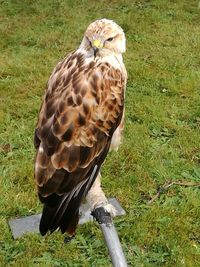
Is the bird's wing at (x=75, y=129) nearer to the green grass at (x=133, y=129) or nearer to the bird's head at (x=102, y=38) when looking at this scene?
the bird's head at (x=102, y=38)

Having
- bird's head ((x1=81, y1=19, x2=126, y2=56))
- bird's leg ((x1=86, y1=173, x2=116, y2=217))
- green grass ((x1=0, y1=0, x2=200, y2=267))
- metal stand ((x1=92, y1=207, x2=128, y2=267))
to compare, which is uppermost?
bird's head ((x1=81, y1=19, x2=126, y2=56))

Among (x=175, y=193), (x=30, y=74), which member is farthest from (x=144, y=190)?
(x=30, y=74)

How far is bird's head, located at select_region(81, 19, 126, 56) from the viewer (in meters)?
3.16

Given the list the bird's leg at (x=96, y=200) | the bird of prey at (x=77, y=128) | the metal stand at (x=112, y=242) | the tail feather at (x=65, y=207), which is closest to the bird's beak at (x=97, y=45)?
the bird of prey at (x=77, y=128)

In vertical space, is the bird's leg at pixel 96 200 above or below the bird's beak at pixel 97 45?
below

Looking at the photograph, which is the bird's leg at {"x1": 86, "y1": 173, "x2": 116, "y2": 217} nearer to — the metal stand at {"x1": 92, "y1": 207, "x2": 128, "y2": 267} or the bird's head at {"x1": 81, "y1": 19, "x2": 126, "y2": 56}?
the metal stand at {"x1": 92, "y1": 207, "x2": 128, "y2": 267}

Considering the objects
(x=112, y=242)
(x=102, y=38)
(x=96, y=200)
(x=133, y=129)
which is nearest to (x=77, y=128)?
(x=96, y=200)

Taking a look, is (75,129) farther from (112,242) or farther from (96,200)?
(112,242)

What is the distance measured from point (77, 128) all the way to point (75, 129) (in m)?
0.02

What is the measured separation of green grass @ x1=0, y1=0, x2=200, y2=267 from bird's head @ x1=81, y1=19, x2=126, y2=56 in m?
1.95

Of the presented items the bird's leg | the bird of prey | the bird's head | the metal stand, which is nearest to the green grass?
the bird's leg

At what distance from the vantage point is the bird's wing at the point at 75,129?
2.95 meters

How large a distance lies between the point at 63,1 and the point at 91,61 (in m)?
7.57

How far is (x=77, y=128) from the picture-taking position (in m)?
3.03
